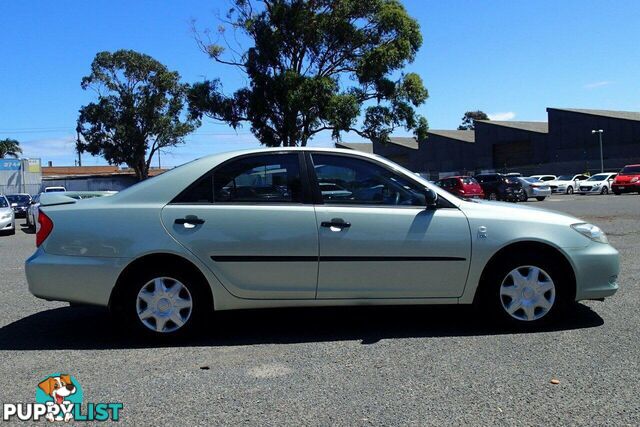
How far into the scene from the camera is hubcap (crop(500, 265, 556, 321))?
4965 mm

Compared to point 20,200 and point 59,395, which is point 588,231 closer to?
point 59,395

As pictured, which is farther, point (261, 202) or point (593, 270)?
point (593, 270)

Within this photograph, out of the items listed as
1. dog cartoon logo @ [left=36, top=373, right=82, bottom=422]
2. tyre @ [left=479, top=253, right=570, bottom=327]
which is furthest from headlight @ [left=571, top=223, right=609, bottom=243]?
dog cartoon logo @ [left=36, top=373, right=82, bottom=422]

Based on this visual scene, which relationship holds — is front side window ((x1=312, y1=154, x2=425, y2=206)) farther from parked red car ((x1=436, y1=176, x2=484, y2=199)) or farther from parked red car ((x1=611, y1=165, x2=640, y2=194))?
parked red car ((x1=611, y1=165, x2=640, y2=194))

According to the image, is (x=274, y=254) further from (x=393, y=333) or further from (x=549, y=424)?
(x=549, y=424)

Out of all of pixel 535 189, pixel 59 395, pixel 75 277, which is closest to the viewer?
pixel 59 395

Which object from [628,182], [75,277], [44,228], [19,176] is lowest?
[75,277]

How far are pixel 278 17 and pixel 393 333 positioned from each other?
27631 millimetres

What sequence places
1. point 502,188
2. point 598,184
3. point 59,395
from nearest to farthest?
1. point 59,395
2. point 502,188
3. point 598,184

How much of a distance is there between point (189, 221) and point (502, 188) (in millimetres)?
27392

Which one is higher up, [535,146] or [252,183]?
[535,146]

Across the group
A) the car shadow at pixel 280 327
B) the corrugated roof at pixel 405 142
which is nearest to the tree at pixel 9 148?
the corrugated roof at pixel 405 142

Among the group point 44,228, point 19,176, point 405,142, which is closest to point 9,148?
point 19,176

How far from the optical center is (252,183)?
4934 millimetres
